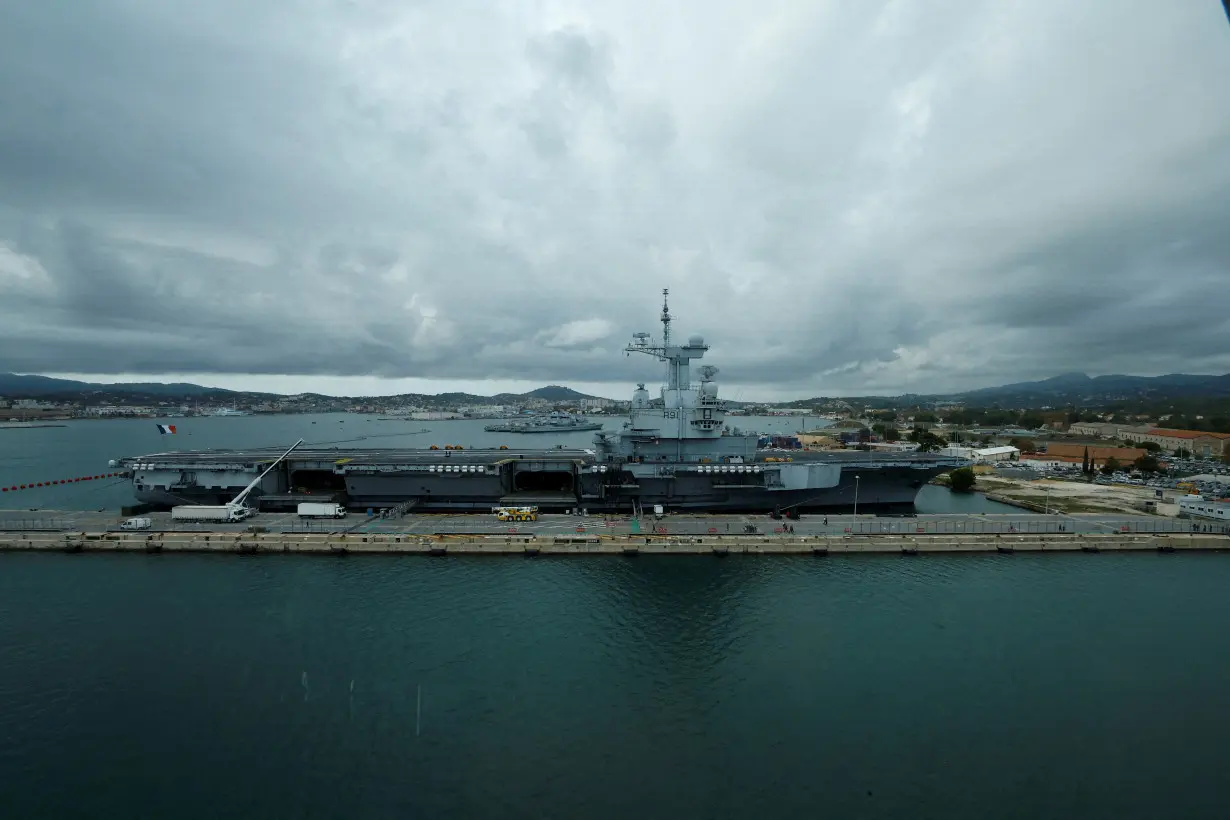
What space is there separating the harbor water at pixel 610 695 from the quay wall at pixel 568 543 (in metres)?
2.43

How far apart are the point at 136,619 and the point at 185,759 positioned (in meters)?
8.86

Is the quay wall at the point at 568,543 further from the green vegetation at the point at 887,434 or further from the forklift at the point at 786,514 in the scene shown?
the green vegetation at the point at 887,434

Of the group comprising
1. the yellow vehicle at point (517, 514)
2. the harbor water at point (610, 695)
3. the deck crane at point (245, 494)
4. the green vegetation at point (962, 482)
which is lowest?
the harbor water at point (610, 695)

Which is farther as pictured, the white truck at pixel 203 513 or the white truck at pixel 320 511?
the white truck at pixel 320 511

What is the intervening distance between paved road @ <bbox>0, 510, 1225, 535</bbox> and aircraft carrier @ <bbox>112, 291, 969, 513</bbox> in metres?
1.40

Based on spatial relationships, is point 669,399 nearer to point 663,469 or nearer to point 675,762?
point 663,469

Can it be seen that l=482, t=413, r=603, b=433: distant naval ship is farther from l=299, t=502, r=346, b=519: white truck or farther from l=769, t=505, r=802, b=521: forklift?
l=769, t=505, r=802, b=521: forklift

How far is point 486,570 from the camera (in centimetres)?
2219

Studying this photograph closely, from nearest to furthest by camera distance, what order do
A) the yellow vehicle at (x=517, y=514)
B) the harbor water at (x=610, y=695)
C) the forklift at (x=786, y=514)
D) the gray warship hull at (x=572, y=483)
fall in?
1. the harbor water at (x=610, y=695)
2. the yellow vehicle at (x=517, y=514)
3. the forklift at (x=786, y=514)
4. the gray warship hull at (x=572, y=483)

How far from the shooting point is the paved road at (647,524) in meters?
26.1

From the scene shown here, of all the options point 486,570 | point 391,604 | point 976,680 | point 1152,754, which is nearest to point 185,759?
point 391,604

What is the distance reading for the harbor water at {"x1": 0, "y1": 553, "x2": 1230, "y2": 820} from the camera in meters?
10.7

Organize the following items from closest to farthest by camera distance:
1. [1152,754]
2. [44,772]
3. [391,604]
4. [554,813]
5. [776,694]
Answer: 1. [554,813]
2. [44,772]
3. [1152,754]
4. [776,694]
5. [391,604]

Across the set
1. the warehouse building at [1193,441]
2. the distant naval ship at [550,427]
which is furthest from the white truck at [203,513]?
the distant naval ship at [550,427]
